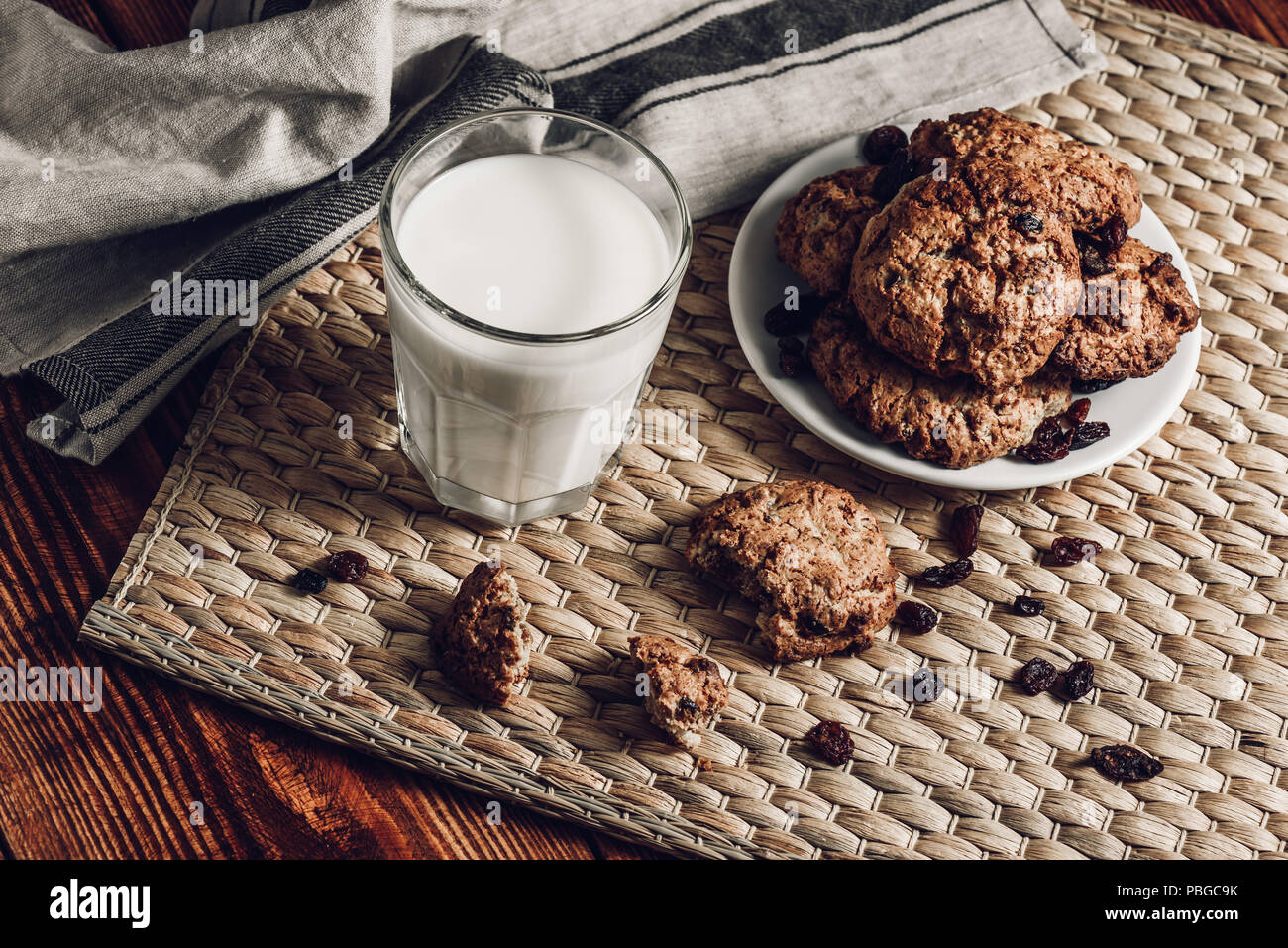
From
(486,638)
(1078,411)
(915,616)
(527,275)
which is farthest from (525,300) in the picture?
(1078,411)

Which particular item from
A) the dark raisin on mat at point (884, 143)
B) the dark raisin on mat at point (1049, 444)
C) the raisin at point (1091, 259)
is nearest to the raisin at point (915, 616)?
the dark raisin on mat at point (1049, 444)

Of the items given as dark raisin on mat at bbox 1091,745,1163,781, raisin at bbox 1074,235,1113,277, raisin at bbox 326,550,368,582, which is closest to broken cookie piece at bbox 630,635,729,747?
raisin at bbox 326,550,368,582

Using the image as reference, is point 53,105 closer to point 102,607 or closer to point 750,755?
point 102,607

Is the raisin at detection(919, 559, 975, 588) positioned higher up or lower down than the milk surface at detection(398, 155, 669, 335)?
lower down

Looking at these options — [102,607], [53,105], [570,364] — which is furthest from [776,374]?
[53,105]

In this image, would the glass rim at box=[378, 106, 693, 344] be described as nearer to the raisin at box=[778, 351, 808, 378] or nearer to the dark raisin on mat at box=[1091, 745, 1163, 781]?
the raisin at box=[778, 351, 808, 378]

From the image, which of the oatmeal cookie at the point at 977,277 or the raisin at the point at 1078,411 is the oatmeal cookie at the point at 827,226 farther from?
the raisin at the point at 1078,411
